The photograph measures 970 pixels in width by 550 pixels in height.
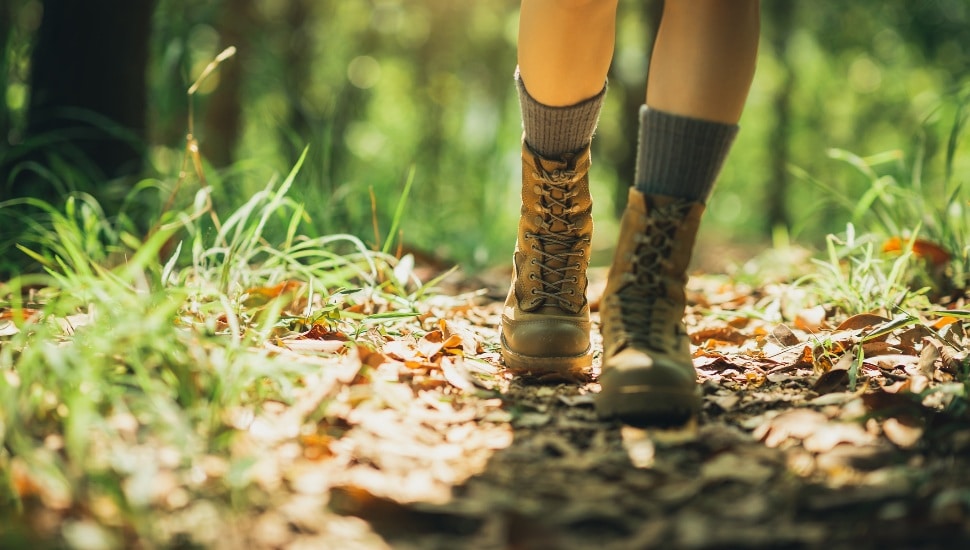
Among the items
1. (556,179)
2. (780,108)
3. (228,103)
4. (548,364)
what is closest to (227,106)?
(228,103)

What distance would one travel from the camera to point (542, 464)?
1.01 meters

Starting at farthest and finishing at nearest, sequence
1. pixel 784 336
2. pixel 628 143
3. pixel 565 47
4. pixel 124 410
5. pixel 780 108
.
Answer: pixel 780 108 → pixel 628 143 → pixel 784 336 → pixel 565 47 → pixel 124 410

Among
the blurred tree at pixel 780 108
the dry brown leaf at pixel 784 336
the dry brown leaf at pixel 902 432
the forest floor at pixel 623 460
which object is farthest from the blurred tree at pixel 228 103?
the blurred tree at pixel 780 108

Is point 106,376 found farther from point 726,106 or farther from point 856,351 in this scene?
point 856,351

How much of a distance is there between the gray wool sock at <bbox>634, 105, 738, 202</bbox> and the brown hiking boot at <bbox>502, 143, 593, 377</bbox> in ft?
0.68

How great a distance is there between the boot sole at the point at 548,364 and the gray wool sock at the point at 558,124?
1.31 ft

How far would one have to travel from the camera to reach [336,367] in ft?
3.81

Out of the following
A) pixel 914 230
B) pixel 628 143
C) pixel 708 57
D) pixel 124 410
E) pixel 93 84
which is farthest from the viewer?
pixel 628 143

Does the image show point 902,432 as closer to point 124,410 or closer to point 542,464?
point 542,464

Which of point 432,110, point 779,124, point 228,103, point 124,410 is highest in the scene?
point 779,124

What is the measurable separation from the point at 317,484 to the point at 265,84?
161 inches

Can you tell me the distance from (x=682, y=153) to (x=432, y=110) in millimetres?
7412

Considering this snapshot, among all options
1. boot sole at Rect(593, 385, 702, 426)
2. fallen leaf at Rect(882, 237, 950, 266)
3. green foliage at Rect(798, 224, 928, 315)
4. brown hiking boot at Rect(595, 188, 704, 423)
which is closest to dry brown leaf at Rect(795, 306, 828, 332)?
green foliage at Rect(798, 224, 928, 315)

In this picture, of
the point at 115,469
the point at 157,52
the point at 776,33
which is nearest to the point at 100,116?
the point at 157,52
